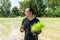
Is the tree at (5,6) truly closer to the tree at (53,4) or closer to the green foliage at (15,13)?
the green foliage at (15,13)

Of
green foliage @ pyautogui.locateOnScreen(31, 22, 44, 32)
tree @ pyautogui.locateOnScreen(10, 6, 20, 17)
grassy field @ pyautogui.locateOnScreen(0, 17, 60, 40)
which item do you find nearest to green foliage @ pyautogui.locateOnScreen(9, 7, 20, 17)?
tree @ pyautogui.locateOnScreen(10, 6, 20, 17)

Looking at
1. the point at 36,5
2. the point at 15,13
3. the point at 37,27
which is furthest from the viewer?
the point at 15,13

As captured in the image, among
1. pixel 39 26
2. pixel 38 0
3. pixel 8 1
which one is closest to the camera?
pixel 39 26

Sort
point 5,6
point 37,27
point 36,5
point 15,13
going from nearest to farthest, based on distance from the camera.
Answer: point 37,27
point 36,5
point 15,13
point 5,6

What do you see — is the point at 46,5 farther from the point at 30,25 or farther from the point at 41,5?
the point at 30,25

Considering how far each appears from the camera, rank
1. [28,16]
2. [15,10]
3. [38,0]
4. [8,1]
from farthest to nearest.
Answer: [8,1] < [15,10] < [38,0] < [28,16]

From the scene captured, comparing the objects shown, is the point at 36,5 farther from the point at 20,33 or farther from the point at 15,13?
the point at 20,33

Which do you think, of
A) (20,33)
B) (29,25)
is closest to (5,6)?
(20,33)

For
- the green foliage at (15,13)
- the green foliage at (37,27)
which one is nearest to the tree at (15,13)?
the green foliage at (15,13)

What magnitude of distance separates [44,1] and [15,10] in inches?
324

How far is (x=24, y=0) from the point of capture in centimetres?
5728

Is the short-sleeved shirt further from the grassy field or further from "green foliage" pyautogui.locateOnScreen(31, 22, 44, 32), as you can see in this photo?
the grassy field

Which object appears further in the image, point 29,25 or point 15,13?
point 15,13

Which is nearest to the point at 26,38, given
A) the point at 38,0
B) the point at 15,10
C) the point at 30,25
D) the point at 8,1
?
the point at 30,25
